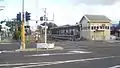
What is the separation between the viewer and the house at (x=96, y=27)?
11544cm

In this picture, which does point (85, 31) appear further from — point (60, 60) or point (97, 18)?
point (60, 60)

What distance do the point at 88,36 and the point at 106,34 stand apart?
6.72 m

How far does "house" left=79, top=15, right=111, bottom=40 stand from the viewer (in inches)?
4545

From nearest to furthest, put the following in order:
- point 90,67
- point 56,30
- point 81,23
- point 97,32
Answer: point 90,67, point 97,32, point 81,23, point 56,30

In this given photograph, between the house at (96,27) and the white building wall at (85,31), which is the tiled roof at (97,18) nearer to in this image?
the house at (96,27)

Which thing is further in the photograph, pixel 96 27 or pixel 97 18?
pixel 97 18

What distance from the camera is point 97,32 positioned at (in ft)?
381

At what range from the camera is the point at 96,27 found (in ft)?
384

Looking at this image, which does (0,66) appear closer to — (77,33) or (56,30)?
(77,33)

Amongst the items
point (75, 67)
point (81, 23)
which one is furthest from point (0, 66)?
point (81, 23)

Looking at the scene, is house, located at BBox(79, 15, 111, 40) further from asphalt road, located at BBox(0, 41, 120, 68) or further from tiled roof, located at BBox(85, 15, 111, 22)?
asphalt road, located at BBox(0, 41, 120, 68)

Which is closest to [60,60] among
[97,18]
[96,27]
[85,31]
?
[96,27]

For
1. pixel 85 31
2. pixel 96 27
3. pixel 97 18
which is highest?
pixel 97 18

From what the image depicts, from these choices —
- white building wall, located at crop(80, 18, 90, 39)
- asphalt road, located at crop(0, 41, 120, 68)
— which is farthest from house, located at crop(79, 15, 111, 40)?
asphalt road, located at crop(0, 41, 120, 68)
